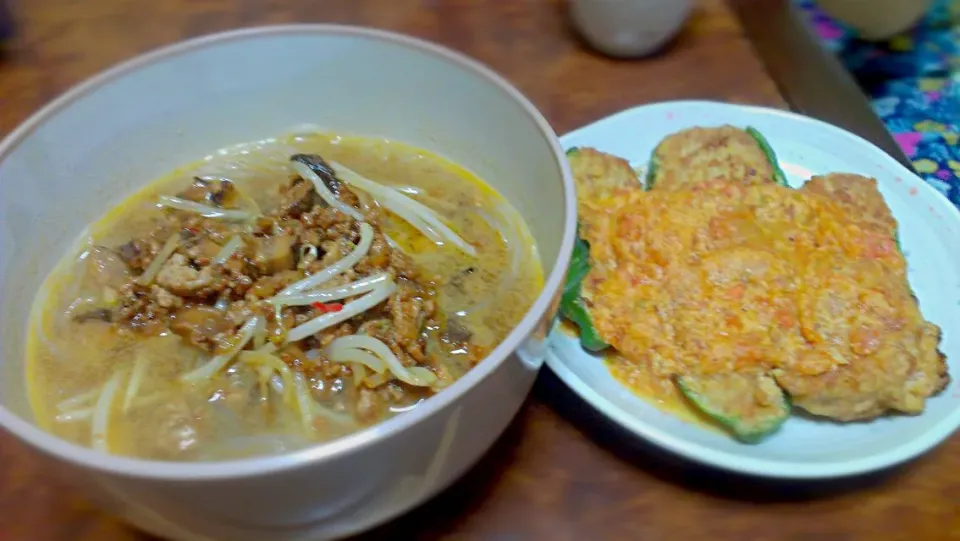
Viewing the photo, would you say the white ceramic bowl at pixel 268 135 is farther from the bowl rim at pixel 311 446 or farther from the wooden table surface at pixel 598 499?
the wooden table surface at pixel 598 499

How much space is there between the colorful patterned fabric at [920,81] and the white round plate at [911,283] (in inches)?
9.6

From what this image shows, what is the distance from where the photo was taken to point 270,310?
3.14ft

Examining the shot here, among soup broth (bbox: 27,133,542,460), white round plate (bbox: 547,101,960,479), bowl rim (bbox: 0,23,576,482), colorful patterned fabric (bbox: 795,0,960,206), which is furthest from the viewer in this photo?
colorful patterned fabric (bbox: 795,0,960,206)

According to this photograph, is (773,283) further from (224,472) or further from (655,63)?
(224,472)

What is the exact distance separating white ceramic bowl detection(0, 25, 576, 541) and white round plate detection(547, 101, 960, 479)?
0.25m

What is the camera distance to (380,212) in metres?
1.16

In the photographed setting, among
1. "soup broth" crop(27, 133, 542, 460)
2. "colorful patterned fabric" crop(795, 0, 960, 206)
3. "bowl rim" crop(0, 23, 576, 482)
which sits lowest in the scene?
"colorful patterned fabric" crop(795, 0, 960, 206)

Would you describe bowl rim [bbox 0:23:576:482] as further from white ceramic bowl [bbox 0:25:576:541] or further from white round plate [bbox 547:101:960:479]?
white round plate [bbox 547:101:960:479]

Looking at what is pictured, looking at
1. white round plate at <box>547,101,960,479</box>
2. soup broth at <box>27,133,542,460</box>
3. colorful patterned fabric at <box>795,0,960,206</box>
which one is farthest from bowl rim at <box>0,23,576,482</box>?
colorful patterned fabric at <box>795,0,960,206</box>

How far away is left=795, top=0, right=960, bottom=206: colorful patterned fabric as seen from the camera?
165 cm

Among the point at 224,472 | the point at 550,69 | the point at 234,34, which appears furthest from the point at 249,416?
the point at 550,69

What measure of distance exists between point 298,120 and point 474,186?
346mm

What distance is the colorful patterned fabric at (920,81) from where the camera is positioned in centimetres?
165

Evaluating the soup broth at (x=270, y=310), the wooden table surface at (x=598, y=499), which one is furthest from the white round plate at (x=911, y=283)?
the soup broth at (x=270, y=310)
